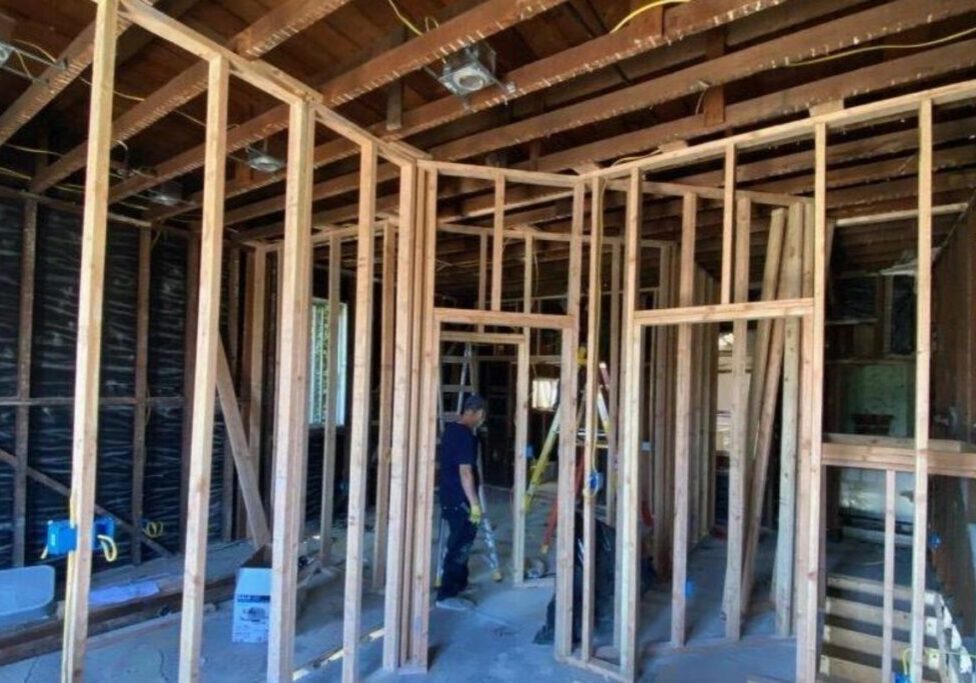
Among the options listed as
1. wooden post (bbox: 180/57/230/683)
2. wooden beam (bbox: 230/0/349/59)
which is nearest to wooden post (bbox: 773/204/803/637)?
wooden beam (bbox: 230/0/349/59)

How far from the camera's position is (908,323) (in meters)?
5.98

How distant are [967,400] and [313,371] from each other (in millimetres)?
5733

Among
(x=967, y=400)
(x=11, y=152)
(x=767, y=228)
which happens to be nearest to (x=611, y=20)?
(x=767, y=228)

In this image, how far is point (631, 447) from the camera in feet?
10.9

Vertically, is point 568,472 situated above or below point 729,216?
below

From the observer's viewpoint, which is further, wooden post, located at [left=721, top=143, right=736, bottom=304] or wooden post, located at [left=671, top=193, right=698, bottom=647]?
wooden post, located at [left=671, top=193, right=698, bottom=647]

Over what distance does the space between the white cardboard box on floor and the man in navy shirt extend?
1.21 metres

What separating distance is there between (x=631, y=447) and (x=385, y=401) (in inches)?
71.5

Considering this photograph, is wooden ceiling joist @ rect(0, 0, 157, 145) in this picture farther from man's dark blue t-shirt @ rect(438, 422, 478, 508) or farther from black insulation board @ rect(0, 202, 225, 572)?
man's dark blue t-shirt @ rect(438, 422, 478, 508)

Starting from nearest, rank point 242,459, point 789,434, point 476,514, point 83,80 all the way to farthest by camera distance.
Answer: point 83,80 < point 789,434 < point 476,514 < point 242,459

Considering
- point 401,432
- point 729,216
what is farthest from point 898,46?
point 401,432

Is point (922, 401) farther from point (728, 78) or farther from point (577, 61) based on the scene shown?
point (577, 61)

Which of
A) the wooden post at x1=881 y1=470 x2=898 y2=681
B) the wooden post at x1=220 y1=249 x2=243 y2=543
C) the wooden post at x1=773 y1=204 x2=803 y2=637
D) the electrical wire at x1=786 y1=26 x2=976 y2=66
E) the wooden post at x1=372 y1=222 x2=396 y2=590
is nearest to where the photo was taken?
the electrical wire at x1=786 y1=26 x2=976 y2=66

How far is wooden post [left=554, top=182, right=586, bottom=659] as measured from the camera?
3449mm
